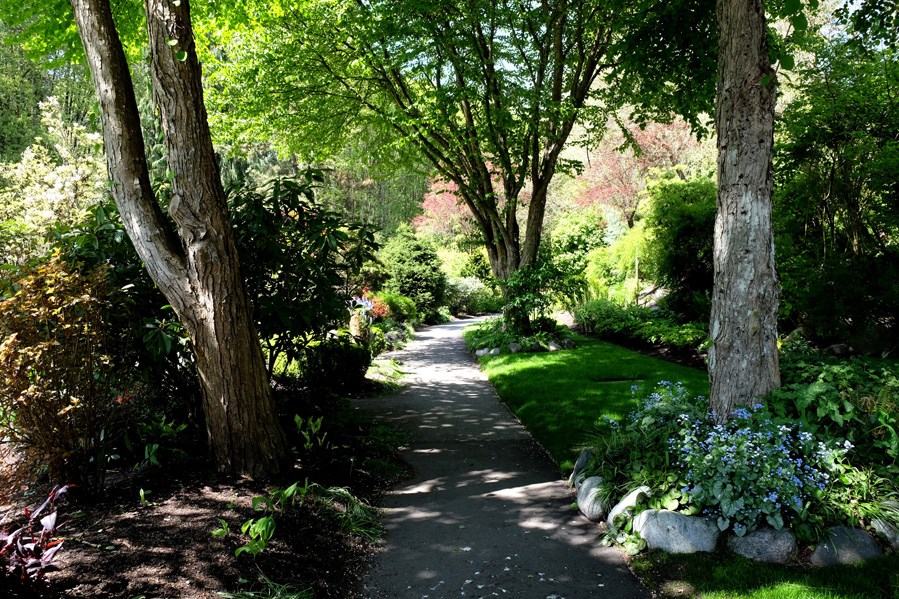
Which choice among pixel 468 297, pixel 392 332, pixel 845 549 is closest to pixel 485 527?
pixel 845 549

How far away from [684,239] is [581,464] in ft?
32.2

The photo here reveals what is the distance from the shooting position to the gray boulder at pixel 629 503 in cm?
391

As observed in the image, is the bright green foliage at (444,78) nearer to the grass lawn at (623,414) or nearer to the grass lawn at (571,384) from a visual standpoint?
the grass lawn at (571,384)

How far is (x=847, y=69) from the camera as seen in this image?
9.20 m

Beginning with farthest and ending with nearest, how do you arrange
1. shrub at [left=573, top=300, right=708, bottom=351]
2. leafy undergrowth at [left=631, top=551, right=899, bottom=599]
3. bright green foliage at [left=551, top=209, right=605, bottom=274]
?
bright green foliage at [left=551, top=209, right=605, bottom=274] < shrub at [left=573, top=300, right=708, bottom=351] < leafy undergrowth at [left=631, top=551, right=899, bottom=599]

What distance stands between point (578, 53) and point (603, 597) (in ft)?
36.9

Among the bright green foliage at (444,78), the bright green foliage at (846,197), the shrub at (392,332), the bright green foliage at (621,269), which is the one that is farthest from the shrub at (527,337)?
the bright green foliage at (846,197)

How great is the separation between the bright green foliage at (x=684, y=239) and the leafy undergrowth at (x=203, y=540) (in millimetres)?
10694

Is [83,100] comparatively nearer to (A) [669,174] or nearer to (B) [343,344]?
(B) [343,344]

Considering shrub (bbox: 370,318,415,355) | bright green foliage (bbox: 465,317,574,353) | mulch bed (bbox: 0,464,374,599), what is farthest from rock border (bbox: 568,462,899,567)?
shrub (bbox: 370,318,415,355)

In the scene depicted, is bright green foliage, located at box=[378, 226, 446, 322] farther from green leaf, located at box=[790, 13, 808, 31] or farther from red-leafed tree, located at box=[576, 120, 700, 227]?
green leaf, located at box=[790, 13, 808, 31]

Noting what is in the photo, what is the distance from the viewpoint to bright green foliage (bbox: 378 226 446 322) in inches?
819

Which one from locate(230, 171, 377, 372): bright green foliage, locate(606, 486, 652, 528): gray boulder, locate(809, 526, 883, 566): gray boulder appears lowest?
locate(809, 526, 883, 566): gray boulder

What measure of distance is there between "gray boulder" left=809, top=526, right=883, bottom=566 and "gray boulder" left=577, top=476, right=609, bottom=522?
140cm
